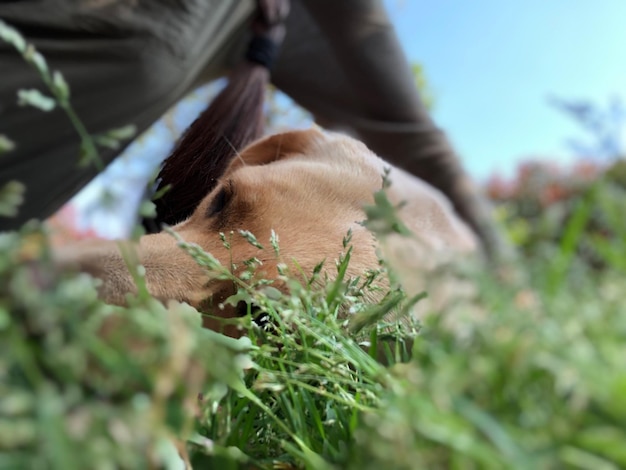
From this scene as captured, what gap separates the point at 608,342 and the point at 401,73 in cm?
185

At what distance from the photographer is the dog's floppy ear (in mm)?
949

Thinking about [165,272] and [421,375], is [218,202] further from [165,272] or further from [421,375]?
[421,375]

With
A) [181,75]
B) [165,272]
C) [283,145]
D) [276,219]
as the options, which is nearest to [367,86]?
[181,75]

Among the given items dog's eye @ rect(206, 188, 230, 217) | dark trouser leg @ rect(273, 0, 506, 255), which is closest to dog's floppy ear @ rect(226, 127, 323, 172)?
dog's eye @ rect(206, 188, 230, 217)

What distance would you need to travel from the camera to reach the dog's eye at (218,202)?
661 millimetres

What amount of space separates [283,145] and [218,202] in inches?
13.3

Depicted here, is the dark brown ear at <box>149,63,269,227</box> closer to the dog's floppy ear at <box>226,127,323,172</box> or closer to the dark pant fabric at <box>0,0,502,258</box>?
the dog's floppy ear at <box>226,127,323,172</box>

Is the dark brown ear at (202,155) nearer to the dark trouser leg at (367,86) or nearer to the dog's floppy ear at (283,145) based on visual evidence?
the dog's floppy ear at (283,145)

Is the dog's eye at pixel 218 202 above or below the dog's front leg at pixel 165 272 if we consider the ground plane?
above

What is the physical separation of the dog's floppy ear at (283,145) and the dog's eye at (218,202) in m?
0.24

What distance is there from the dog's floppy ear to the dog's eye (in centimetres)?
24

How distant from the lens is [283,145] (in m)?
0.99

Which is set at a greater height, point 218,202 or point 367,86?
point 367,86

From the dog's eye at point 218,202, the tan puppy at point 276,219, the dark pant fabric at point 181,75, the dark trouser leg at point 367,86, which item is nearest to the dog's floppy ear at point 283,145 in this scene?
the tan puppy at point 276,219
